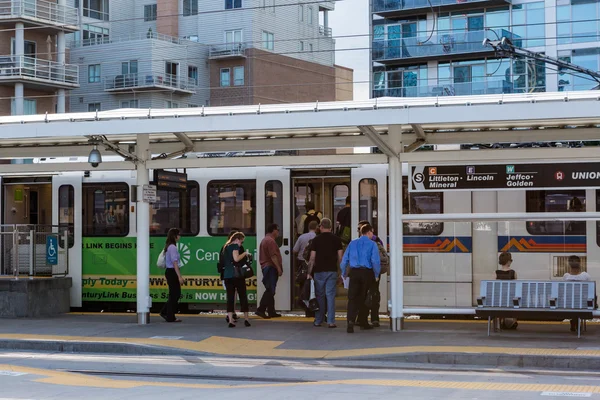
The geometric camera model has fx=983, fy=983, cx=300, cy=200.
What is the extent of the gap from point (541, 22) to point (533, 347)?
40.4 meters

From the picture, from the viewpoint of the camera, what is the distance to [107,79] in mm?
61906

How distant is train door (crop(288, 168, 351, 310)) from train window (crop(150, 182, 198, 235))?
2.04 meters

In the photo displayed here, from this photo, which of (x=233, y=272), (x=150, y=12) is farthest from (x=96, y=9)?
(x=233, y=272)

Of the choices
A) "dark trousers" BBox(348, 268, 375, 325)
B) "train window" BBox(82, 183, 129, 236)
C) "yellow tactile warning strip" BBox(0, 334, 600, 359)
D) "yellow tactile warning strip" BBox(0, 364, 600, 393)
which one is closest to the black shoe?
"yellow tactile warning strip" BBox(0, 334, 600, 359)

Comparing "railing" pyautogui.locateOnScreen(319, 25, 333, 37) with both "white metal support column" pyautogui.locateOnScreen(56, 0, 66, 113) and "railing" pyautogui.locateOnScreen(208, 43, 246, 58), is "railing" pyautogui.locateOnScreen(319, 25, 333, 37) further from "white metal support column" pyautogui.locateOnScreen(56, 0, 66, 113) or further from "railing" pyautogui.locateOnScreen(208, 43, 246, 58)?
"white metal support column" pyautogui.locateOnScreen(56, 0, 66, 113)

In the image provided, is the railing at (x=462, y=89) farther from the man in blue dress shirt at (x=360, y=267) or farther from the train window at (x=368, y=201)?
the man in blue dress shirt at (x=360, y=267)

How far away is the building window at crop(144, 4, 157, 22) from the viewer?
68.0 m

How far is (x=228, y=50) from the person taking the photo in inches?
2474

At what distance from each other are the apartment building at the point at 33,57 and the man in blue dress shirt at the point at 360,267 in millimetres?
40380

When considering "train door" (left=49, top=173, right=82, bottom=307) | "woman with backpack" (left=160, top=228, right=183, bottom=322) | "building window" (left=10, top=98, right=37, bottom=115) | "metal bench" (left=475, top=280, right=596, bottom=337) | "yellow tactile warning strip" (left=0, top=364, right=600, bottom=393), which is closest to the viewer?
"yellow tactile warning strip" (left=0, top=364, right=600, bottom=393)

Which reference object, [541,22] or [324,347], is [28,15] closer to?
[541,22]

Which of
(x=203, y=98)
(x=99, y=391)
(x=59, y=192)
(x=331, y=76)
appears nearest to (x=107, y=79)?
(x=203, y=98)

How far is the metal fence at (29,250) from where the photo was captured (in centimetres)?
1889

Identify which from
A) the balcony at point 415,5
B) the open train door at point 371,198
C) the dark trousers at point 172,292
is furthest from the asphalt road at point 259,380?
the balcony at point 415,5
